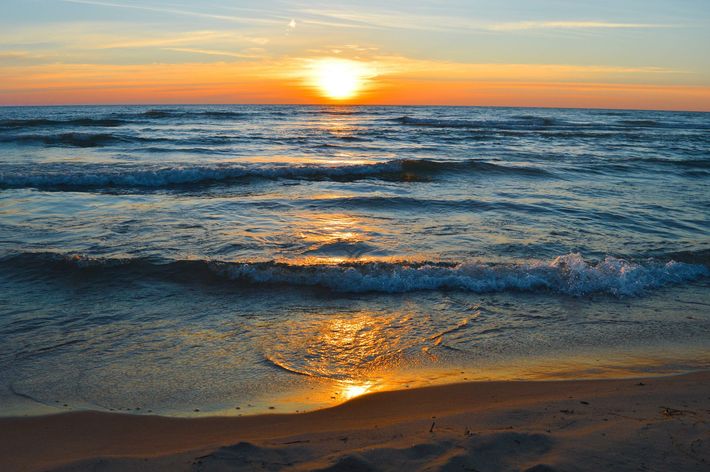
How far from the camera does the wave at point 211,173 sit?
1485cm

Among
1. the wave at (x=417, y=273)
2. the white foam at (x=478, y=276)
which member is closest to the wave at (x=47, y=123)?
the wave at (x=417, y=273)

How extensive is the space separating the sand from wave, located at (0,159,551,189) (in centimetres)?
1224

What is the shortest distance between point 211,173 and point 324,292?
11.4 meters

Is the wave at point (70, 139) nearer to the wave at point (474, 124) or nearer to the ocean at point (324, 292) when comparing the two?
the ocean at point (324, 292)

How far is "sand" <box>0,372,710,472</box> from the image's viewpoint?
308 cm

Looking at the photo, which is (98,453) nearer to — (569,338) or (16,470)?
(16,470)

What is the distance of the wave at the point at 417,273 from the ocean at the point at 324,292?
0.09ft

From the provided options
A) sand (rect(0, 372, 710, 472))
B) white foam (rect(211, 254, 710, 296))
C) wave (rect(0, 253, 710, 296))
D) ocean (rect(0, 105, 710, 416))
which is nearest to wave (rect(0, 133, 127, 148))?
ocean (rect(0, 105, 710, 416))

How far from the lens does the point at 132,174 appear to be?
15781 mm

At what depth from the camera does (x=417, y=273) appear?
22.5 ft

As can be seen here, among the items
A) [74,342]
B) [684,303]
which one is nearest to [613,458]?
[684,303]

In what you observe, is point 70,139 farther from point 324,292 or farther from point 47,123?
point 324,292

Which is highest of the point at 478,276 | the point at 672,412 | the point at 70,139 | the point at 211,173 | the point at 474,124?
the point at 474,124

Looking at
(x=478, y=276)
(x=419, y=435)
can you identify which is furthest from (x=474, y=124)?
(x=419, y=435)
